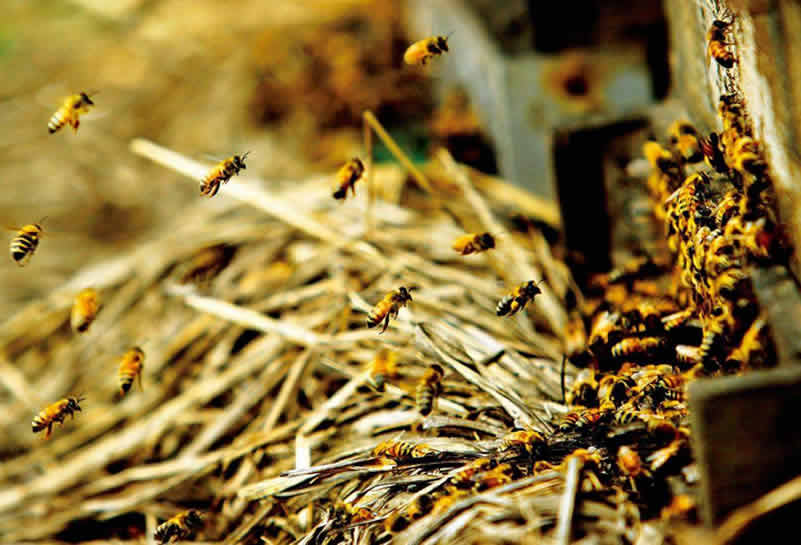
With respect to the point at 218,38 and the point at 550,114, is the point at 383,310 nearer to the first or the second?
the point at 550,114

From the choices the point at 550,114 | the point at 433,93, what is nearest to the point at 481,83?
the point at 550,114

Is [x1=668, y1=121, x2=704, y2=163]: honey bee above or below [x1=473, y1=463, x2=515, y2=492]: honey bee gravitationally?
above

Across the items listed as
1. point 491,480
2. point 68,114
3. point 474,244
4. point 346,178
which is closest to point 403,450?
point 491,480

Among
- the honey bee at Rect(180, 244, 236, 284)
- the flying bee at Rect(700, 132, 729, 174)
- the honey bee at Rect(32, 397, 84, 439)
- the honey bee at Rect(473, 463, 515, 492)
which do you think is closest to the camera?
the honey bee at Rect(473, 463, 515, 492)

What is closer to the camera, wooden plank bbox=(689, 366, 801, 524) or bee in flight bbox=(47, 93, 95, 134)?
wooden plank bbox=(689, 366, 801, 524)

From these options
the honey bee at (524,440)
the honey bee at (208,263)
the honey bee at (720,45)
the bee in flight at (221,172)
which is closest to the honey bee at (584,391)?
the honey bee at (524,440)

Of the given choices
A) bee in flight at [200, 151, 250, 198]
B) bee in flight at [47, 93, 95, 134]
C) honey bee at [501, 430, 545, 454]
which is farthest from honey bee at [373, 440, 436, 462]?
bee in flight at [47, 93, 95, 134]

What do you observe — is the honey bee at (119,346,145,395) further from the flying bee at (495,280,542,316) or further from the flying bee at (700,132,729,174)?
the flying bee at (700,132,729,174)
